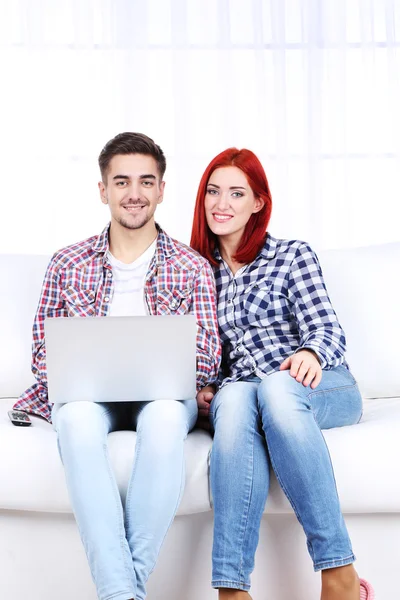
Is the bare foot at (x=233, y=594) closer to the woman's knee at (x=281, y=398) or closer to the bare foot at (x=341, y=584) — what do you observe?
the bare foot at (x=341, y=584)

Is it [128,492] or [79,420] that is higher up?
[79,420]

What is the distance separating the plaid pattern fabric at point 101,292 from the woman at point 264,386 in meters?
0.10

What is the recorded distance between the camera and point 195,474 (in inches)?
63.5

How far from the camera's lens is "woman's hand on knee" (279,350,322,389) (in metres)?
1.69

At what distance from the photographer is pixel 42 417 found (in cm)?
194

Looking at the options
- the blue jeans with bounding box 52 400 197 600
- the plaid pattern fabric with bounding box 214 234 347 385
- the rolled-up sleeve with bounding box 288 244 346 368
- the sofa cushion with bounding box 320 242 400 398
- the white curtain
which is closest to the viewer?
the blue jeans with bounding box 52 400 197 600

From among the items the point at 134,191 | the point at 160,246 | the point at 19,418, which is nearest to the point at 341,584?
the point at 19,418

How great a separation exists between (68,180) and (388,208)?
4.90 ft

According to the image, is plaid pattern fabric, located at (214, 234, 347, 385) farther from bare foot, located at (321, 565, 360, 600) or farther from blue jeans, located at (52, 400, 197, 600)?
bare foot, located at (321, 565, 360, 600)

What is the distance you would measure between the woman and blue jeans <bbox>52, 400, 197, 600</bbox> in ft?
0.34

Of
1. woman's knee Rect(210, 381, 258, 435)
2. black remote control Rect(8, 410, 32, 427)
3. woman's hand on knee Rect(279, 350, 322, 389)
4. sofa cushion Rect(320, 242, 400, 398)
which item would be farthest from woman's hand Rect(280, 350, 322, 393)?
black remote control Rect(8, 410, 32, 427)

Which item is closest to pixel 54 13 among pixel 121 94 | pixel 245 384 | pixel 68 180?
pixel 121 94

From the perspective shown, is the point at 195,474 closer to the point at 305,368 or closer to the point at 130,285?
the point at 305,368

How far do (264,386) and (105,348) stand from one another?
0.36 metres
